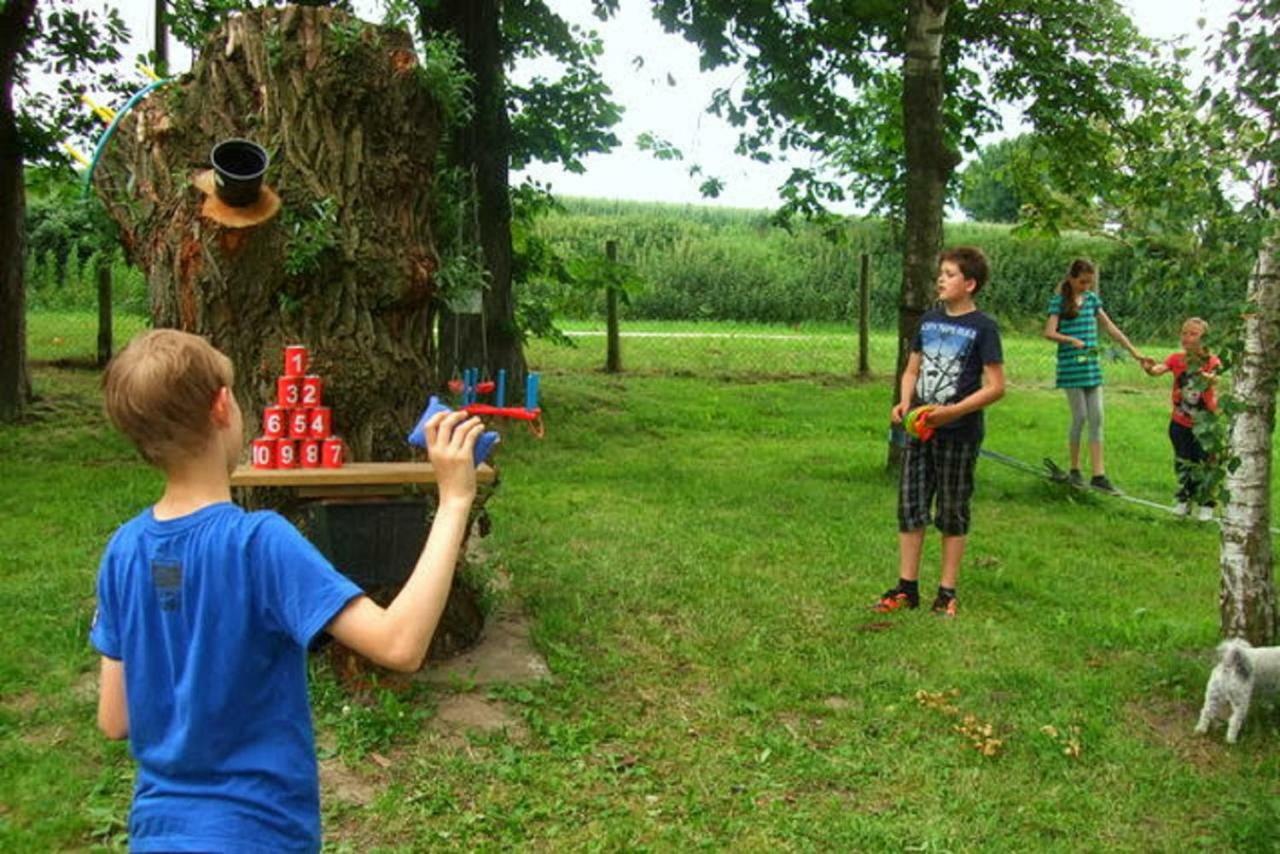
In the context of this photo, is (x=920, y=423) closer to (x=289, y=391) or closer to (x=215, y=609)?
(x=289, y=391)

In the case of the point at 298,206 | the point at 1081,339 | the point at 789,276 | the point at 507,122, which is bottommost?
the point at 1081,339

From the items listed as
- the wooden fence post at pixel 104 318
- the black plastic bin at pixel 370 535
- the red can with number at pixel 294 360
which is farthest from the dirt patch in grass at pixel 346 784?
the wooden fence post at pixel 104 318

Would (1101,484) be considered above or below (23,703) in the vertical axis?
above

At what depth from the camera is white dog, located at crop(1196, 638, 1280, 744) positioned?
438 centimetres

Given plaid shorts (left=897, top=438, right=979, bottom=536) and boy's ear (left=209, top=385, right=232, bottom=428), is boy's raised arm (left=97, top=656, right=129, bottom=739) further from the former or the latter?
plaid shorts (left=897, top=438, right=979, bottom=536)

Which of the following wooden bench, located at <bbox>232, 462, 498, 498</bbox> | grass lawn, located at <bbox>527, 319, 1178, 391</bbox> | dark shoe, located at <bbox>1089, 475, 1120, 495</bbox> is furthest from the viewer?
grass lawn, located at <bbox>527, 319, 1178, 391</bbox>

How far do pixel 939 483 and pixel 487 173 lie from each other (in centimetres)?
610

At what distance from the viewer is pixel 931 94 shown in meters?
9.00

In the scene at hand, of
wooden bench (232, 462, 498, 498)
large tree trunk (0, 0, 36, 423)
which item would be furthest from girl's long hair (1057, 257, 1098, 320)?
large tree trunk (0, 0, 36, 423)

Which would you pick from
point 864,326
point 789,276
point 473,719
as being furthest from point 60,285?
point 473,719

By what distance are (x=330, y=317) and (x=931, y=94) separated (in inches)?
229

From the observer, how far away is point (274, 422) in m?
4.44

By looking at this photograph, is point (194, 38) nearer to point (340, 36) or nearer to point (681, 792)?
point (340, 36)

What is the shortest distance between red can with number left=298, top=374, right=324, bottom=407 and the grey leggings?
628 cm
